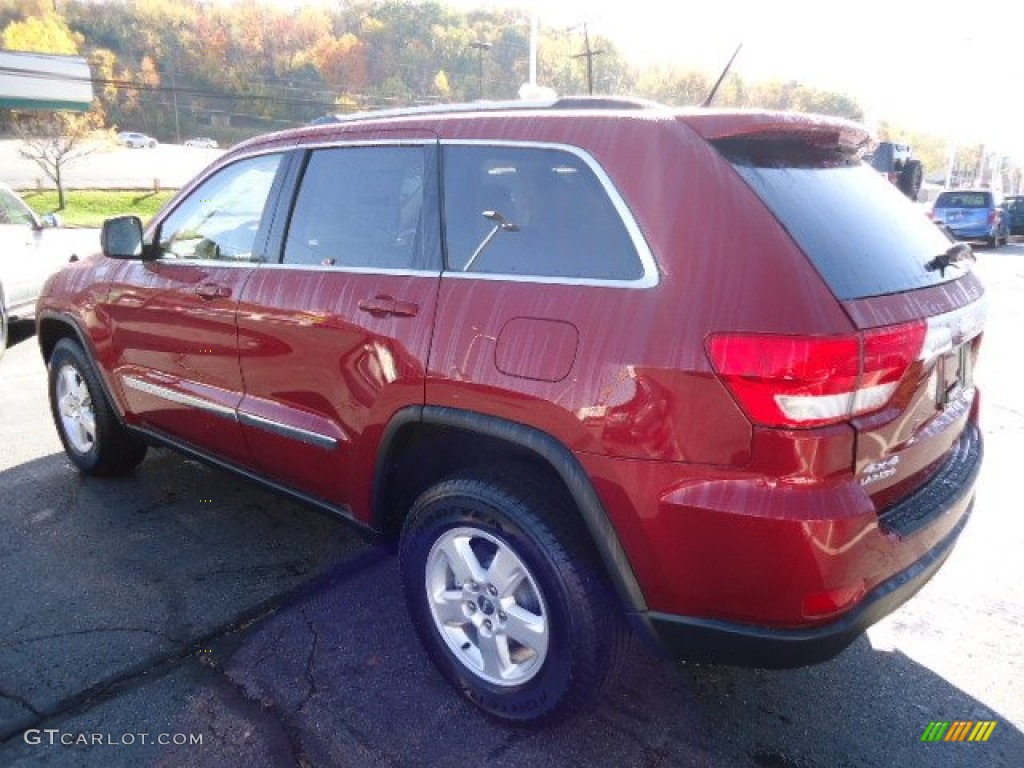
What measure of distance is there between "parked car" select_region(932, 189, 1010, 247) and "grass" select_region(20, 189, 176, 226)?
2974cm

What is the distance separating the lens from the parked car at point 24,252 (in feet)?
26.1

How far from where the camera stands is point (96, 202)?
3803 centimetres

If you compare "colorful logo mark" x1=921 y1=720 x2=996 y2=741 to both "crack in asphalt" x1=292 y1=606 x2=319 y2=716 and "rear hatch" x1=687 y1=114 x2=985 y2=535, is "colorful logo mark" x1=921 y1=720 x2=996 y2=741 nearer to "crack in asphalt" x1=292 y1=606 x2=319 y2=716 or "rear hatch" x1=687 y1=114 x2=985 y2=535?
"rear hatch" x1=687 y1=114 x2=985 y2=535

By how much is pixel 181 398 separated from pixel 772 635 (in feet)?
9.01

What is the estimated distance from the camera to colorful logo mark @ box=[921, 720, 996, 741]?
8.00 feet

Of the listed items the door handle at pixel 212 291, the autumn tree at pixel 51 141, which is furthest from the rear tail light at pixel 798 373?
the autumn tree at pixel 51 141

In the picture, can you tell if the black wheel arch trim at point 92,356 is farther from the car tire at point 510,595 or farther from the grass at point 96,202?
the grass at point 96,202

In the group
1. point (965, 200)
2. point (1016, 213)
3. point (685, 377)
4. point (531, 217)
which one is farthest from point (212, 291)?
point (1016, 213)

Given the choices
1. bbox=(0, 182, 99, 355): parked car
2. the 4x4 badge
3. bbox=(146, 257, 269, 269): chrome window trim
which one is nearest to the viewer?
the 4x4 badge

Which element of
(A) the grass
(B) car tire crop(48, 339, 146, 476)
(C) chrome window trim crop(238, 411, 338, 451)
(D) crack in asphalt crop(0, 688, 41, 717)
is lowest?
(A) the grass

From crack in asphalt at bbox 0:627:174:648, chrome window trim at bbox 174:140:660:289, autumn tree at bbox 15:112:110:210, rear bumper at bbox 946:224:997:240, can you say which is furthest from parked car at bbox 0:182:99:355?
autumn tree at bbox 15:112:110:210

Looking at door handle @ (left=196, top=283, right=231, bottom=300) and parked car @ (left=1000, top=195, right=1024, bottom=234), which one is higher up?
door handle @ (left=196, top=283, right=231, bottom=300)

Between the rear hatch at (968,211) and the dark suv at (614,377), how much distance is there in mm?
22302

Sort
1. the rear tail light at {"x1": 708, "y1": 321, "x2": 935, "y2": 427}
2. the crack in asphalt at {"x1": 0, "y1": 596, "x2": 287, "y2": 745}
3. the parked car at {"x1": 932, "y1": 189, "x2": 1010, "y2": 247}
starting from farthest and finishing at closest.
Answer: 1. the parked car at {"x1": 932, "y1": 189, "x2": 1010, "y2": 247}
2. the crack in asphalt at {"x1": 0, "y1": 596, "x2": 287, "y2": 745}
3. the rear tail light at {"x1": 708, "y1": 321, "x2": 935, "y2": 427}
